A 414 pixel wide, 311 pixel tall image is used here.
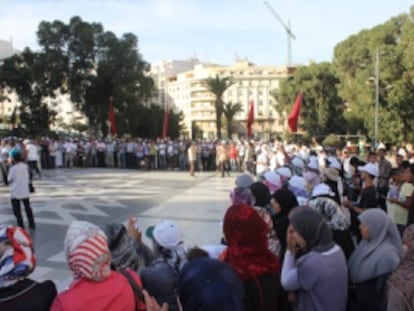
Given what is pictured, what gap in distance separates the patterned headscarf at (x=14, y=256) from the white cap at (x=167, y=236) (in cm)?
110

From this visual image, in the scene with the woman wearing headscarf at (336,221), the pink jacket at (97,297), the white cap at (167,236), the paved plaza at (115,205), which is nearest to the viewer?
the pink jacket at (97,297)

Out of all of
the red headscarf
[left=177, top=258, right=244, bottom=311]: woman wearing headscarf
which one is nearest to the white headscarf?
the red headscarf

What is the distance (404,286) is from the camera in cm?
279

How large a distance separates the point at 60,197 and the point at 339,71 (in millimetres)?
38585

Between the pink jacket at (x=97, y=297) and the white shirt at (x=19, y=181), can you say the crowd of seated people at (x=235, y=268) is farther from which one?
the white shirt at (x=19, y=181)

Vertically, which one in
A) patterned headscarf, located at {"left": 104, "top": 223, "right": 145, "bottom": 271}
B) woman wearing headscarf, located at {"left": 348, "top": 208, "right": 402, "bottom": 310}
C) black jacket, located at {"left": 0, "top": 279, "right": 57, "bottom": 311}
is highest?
patterned headscarf, located at {"left": 104, "top": 223, "right": 145, "bottom": 271}

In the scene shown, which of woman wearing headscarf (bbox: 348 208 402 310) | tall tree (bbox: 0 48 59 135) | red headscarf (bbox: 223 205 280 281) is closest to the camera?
red headscarf (bbox: 223 205 280 281)

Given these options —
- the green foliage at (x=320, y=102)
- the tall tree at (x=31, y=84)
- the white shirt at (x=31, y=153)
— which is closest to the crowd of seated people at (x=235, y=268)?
the white shirt at (x=31, y=153)

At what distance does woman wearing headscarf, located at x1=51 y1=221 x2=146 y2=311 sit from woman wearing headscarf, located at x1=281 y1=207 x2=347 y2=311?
4.18 ft

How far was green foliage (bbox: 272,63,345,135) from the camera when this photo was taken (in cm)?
4978

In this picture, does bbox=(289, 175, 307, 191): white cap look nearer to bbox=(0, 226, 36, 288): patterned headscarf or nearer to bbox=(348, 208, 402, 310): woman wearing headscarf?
bbox=(348, 208, 402, 310): woman wearing headscarf

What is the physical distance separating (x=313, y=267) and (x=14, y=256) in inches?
76.8

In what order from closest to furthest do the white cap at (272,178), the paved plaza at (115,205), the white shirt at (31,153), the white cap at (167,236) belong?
the white cap at (167,236) → the white cap at (272,178) → the paved plaza at (115,205) → the white shirt at (31,153)

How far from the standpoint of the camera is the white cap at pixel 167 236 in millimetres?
3621
